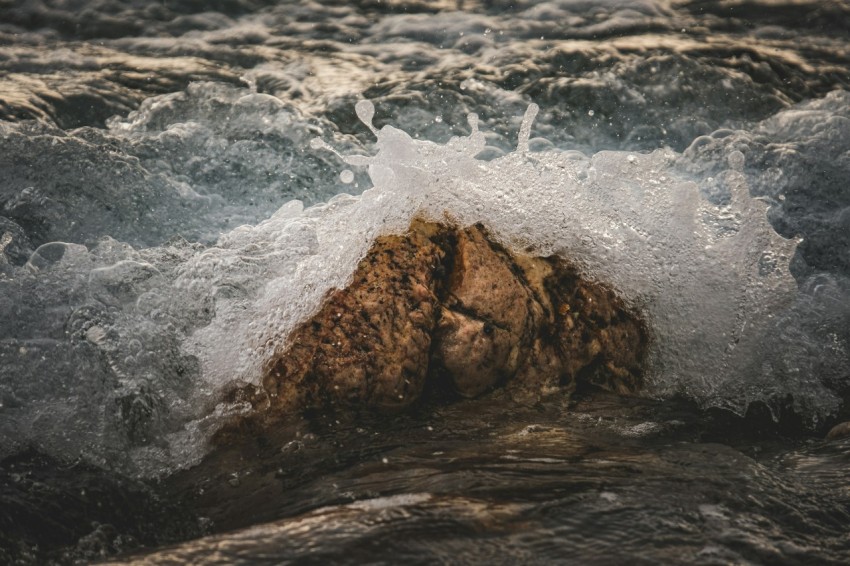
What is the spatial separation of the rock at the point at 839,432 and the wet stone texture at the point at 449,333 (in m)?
0.77

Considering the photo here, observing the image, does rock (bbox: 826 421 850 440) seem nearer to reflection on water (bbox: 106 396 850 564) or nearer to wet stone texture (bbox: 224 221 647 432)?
reflection on water (bbox: 106 396 850 564)

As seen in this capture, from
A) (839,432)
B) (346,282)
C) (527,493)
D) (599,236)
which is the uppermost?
(599,236)

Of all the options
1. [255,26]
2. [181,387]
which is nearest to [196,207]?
[181,387]

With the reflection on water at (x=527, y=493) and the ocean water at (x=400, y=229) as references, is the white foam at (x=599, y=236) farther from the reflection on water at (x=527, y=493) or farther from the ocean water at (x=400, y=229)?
the reflection on water at (x=527, y=493)

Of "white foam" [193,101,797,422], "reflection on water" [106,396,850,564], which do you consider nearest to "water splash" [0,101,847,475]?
"white foam" [193,101,797,422]

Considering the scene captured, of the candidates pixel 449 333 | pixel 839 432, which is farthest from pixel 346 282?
pixel 839 432

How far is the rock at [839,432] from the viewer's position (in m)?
2.78

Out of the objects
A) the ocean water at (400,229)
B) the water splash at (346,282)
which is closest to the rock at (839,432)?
the ocean water at (400,229)

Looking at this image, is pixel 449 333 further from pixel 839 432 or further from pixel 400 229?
pixel 839 432

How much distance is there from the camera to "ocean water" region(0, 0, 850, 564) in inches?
79.0

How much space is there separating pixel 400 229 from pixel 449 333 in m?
0.53

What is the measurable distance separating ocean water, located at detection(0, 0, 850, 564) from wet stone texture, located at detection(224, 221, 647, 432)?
10 centimetres

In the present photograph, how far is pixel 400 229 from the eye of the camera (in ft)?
10.2

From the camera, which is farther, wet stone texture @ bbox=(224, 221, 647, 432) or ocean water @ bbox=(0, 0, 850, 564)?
wet stone texture @ bbox=(224, 221, 647, 432)
